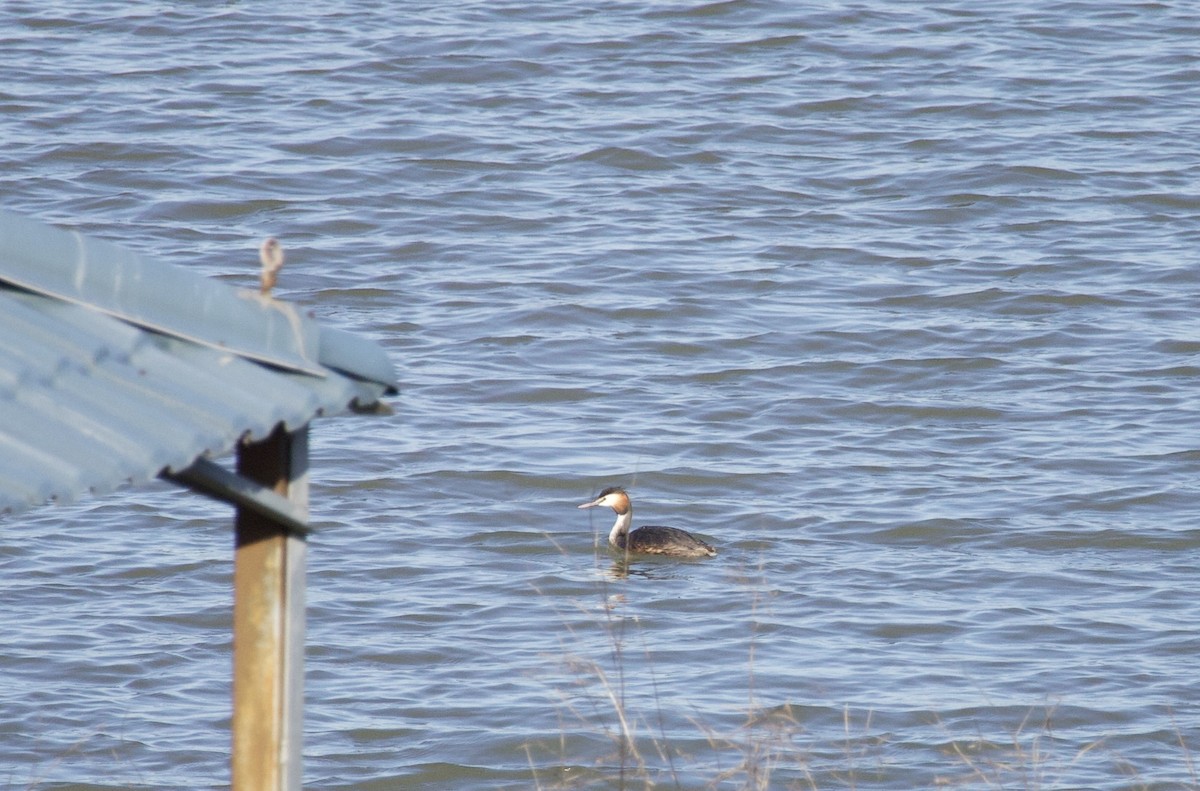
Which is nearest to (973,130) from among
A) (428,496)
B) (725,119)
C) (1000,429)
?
(725,119)

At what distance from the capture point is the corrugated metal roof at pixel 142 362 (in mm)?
3033

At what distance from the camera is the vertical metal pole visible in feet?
12.0

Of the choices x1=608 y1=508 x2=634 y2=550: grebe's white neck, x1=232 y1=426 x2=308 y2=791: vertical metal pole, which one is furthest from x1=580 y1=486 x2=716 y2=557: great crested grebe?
x1=232 y1=426 x2=308 y2=791: vertical metal pole

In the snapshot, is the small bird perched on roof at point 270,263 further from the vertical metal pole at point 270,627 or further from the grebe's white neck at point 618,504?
the grebe's white neck at point 618,504

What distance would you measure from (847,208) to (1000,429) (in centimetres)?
486

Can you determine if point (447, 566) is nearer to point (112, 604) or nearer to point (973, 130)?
point (112, 604)

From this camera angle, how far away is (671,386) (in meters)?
13.4

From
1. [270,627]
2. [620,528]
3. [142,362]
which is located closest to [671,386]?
[620,528]

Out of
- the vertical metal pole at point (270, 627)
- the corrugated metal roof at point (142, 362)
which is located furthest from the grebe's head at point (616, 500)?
the corrugated metal roof at point (142, 362)

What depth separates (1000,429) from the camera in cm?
1259

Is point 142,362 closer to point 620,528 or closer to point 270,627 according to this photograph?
point 270,627

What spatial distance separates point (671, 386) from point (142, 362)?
10152 millimetres

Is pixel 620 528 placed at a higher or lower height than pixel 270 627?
lower

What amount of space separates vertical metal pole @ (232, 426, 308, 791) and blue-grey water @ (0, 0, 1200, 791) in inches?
41.1
